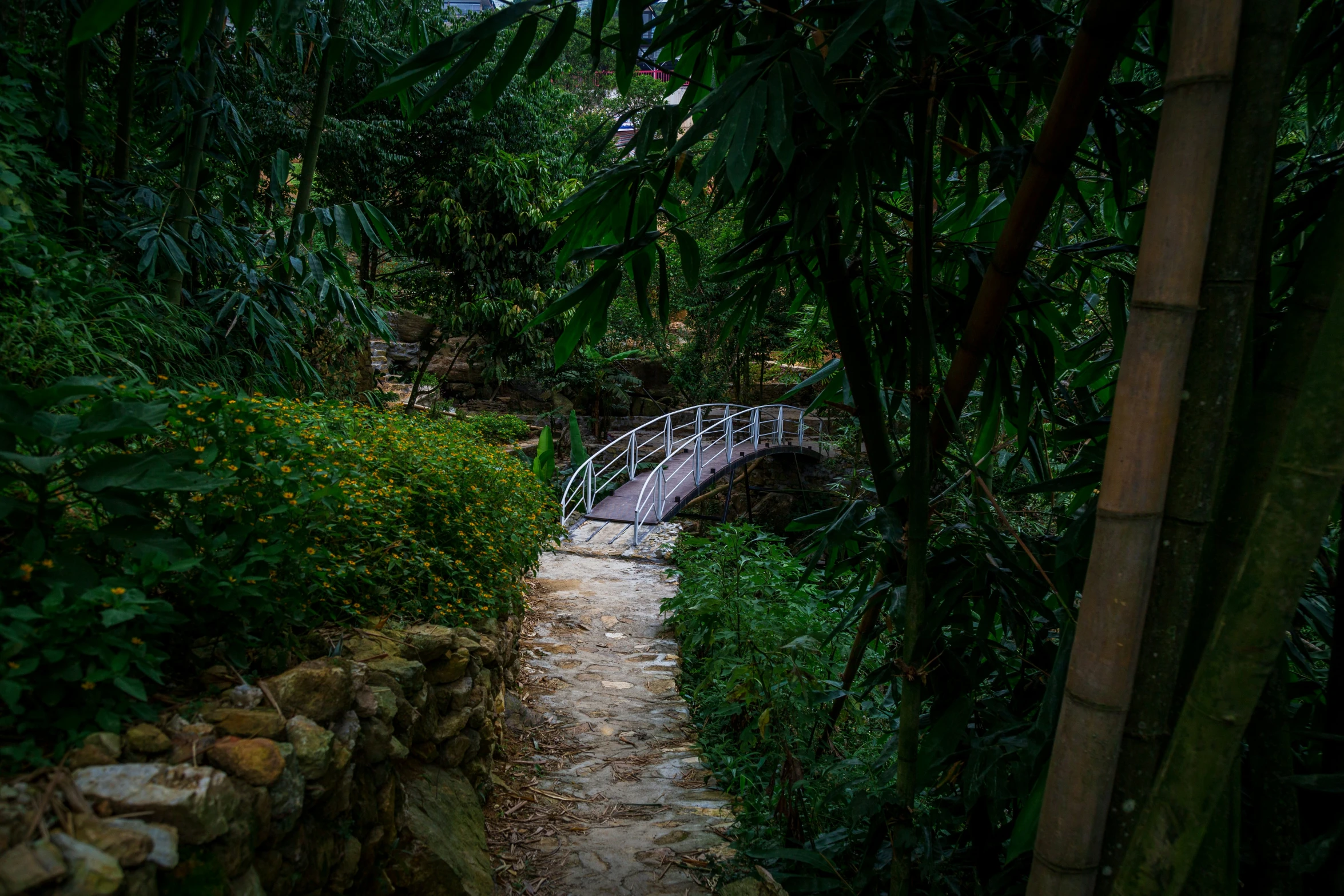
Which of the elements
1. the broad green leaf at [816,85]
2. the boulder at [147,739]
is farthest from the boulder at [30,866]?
the broad green leaf at [816,85]

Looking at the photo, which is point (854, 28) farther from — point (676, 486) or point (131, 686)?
point (676, 486)

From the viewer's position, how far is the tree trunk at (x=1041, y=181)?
1069 mm

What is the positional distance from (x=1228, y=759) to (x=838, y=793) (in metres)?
1.11

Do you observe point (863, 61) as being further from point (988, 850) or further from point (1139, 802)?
point (988, 850)

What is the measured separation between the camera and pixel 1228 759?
2.50 feet

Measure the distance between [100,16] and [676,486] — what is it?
8.49 m

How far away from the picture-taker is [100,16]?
2.73 ft

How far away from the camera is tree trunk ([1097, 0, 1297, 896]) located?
0.80 meters

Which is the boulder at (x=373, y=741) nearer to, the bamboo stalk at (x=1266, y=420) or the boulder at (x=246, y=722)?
the boulder at (x=246, y=722)

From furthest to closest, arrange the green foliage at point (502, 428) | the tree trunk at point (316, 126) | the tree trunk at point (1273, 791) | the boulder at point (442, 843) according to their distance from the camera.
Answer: the green foliage at point (502, 428) < the tree trunk at point (316, 126) < the boulder at point (442, 843) < the tree trunk at point (1273, 791)

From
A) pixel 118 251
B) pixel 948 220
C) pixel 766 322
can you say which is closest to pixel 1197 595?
pixel 948 220

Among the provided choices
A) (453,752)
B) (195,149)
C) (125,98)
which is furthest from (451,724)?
(125,98)

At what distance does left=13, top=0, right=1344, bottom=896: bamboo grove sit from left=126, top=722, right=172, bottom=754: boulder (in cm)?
94

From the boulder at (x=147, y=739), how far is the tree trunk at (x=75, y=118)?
229 centimetres
